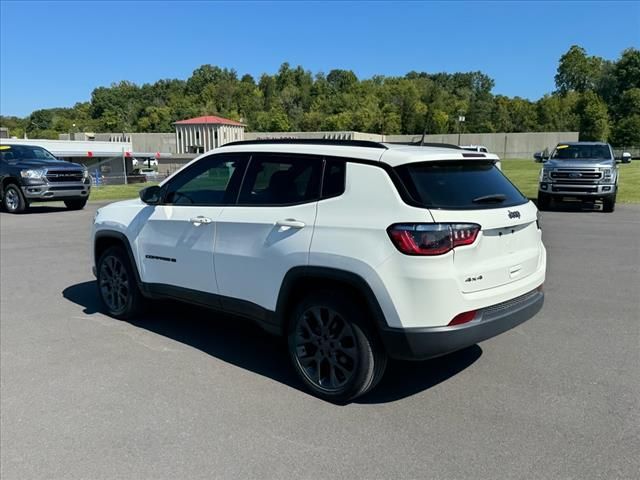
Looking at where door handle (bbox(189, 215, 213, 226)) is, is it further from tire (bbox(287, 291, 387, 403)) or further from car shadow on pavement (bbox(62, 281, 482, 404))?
tire (bbox(287, 291, 387, 403))

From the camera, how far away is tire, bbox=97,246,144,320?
567 centimetres

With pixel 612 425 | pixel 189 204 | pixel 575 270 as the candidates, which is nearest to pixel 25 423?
pixel 189 204

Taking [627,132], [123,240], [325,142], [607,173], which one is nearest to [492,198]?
[325,142]

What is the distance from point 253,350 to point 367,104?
11865 centimetres

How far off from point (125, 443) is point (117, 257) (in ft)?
8.99

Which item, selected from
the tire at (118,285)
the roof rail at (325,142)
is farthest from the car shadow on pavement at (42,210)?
the roof rail at (325,142)

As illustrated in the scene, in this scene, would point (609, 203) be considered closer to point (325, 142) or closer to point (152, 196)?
point (325, 142)

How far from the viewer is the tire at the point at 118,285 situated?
5.67 meters

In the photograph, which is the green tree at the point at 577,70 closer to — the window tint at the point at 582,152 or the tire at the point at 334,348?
the window tint at the point at 582,152

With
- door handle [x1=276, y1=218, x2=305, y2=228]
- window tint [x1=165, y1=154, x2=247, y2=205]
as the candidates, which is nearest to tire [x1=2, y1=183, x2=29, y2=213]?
window tint [x1=165, y1=154, x2=247, y2=205]

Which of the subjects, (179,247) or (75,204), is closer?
(179,247)

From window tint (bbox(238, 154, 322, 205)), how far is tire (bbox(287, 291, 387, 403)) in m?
0.77

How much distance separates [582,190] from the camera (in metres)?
15.4

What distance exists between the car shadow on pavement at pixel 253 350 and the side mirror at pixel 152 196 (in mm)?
1028
